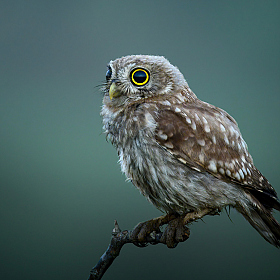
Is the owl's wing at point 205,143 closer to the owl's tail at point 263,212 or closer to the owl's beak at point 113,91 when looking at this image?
the owl's tail at point 263,212

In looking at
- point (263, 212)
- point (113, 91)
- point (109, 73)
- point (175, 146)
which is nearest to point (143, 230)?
point (175, 146)

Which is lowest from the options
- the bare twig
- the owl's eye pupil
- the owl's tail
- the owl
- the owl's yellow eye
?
the bare twig

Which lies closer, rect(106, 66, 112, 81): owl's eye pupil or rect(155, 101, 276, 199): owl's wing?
rect(155, 101, 276, 199): owl's wing

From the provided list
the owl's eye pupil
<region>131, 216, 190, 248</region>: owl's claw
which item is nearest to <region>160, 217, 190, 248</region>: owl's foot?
<region>131, 216, 190, 248</region>: owl's claw

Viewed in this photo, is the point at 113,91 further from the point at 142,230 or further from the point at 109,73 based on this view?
the point at 142,230

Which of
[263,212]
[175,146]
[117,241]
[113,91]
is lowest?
[117,241]

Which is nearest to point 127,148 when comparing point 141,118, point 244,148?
point 141,118

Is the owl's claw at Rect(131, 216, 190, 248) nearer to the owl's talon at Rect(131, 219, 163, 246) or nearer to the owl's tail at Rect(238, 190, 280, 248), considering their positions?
the owl's talon at Rect(131, 219, 163, 246)
